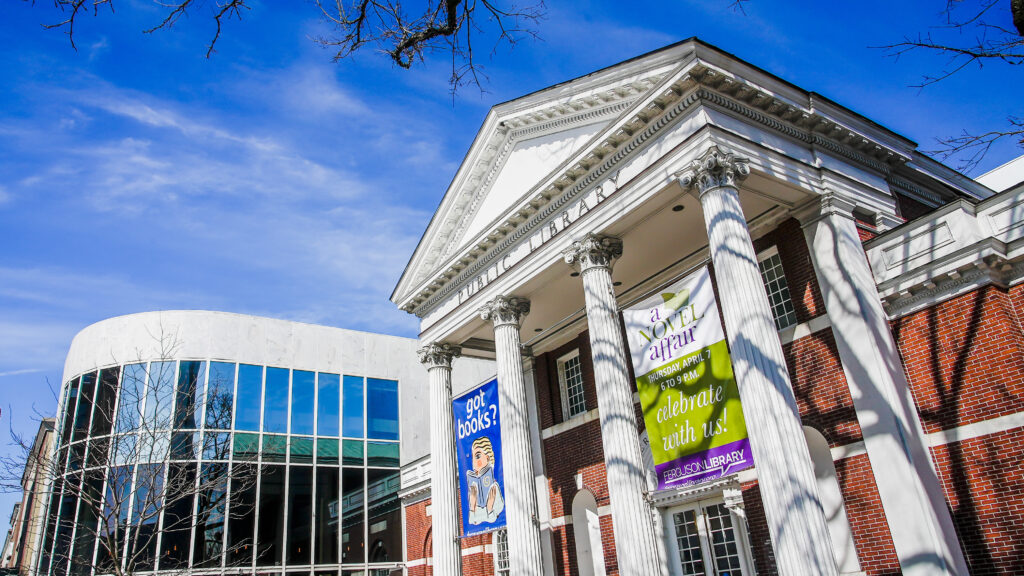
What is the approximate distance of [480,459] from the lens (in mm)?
17000

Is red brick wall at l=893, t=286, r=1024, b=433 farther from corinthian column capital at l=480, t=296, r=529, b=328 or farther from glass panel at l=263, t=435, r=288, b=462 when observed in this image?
glass panel at l=263, t=435, r=288, b=462

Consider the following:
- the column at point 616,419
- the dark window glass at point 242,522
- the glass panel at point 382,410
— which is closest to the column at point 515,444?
the column at point 616,419

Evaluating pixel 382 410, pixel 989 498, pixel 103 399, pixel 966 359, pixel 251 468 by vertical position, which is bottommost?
pixel 989 498

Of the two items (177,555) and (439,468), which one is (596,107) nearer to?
(439,468)

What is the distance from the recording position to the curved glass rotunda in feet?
79.2

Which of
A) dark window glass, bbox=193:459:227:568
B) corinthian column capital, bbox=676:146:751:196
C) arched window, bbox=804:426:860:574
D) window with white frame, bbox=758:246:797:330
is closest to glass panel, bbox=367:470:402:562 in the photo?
dark window glass, bbox=193:459:227:568

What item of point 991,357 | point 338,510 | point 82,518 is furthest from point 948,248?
point 82,518

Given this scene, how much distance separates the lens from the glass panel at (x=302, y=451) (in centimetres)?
2697

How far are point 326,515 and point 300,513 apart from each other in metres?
1.06

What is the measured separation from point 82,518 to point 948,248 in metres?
27.4

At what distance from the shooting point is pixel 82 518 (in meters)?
24.4

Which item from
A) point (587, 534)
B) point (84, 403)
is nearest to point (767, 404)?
point (587, 534)

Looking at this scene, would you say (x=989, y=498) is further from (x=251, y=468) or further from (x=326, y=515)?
(x=326, y=515)

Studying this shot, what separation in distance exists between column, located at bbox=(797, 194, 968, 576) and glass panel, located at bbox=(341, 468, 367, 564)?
20567mm
